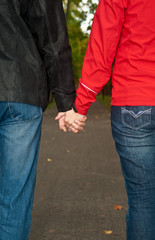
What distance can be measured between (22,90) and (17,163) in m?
0.41

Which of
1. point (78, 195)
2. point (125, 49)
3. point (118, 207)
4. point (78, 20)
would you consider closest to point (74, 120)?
point (125, 49)

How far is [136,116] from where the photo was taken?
2430 mm

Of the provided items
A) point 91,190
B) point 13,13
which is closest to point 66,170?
point 91,190

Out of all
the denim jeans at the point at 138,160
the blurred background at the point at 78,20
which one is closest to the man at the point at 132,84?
the denim jeans at the point at 138,160

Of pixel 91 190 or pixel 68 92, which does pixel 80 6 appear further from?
pixel 68 92

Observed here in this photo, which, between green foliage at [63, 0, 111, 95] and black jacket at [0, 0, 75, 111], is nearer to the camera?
black jacket at [0, 0, 75, 111]

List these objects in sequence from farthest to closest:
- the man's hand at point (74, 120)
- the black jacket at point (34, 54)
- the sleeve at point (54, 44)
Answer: the man's hand at point (74, 120) < the sleeve at point (54, 44) < the black jacket at point (34, 54)

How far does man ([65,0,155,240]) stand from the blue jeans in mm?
436

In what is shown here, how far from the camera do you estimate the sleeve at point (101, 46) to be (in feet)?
7.98

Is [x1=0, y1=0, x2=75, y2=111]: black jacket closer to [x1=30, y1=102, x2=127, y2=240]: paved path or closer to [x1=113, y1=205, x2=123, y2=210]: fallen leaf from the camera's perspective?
[x1=30, y1=102, x2=127, y2=240]: paved path

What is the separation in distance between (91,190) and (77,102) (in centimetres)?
304

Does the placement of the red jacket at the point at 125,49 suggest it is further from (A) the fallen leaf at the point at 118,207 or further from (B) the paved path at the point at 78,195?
(A) the fallen leaf at the point at 118,207

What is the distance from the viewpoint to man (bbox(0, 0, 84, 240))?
236 cm

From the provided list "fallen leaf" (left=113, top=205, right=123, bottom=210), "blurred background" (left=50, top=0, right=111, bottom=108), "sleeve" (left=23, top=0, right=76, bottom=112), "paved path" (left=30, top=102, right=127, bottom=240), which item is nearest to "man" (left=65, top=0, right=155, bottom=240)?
"sleeve" (left=23, top=0, right=76, bottom=112)
